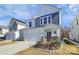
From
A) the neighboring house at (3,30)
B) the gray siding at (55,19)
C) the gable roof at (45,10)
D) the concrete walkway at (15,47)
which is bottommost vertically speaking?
the concrete walkway at (15,47)

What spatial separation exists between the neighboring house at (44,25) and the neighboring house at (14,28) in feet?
0.26

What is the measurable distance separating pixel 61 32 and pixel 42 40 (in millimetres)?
271

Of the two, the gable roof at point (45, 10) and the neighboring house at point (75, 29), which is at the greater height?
the gable roof at point (45, 10)

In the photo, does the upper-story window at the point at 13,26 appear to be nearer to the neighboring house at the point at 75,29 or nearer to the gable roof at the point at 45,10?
the gable roof at the point at 45,10

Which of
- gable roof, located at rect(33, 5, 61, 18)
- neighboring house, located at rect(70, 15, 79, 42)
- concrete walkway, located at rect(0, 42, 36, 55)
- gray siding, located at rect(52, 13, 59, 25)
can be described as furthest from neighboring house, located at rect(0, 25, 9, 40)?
neighboring house, located at rect(70, 15, 79, 42)

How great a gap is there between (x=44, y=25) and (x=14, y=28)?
403 millimetres

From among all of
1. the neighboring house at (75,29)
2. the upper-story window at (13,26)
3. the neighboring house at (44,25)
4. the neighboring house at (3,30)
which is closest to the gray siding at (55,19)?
the neighboring house at (44,25)

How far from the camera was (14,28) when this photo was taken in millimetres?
2398

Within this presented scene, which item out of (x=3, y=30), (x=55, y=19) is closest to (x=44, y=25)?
(x=55, y=19)

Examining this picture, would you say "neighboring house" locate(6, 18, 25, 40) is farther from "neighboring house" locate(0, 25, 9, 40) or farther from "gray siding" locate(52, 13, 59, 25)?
"gray siding" locate(52, 13, 59, 25)

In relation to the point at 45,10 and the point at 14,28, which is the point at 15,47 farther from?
the point at 45,10

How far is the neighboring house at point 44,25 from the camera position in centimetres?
234
